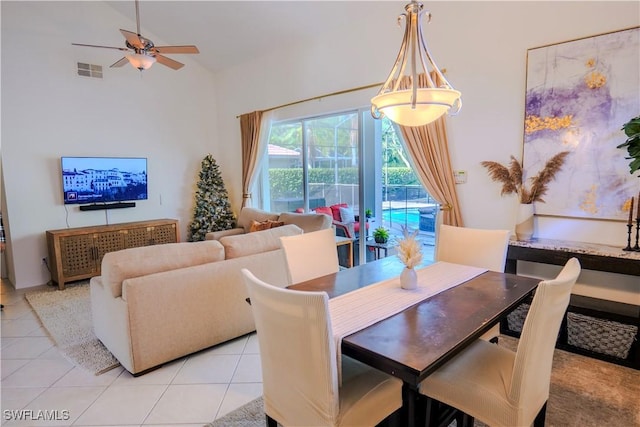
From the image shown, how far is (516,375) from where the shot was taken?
4.79 feet

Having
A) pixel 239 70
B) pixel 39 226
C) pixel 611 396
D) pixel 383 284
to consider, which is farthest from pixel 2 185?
pixel 611 396

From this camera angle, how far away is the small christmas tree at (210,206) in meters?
6.15

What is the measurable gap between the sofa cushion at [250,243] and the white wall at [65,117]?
3341 millimetres

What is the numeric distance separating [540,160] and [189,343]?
3.29 meters

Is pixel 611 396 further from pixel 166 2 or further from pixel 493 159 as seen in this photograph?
pixel 166 2

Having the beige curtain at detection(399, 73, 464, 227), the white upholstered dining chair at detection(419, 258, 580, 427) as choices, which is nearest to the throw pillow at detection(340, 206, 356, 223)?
the beige curtain at detection(399, 73, 464, 227)

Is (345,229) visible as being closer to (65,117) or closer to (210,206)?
(210,206)

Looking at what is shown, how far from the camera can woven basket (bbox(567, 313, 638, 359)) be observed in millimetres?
2611

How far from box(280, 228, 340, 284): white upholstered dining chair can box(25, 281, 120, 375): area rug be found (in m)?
1.61

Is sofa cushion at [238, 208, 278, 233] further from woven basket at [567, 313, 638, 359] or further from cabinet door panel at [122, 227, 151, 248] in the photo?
woven basket at [567, 313, 638, 359]

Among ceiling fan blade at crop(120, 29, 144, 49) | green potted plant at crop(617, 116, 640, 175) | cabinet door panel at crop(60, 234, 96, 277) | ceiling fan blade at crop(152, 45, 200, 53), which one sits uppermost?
ceiling fan blade at crop(152, 45, 200, 53)

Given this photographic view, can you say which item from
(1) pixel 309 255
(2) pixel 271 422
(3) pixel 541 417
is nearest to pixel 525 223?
(3) pixel 541 417

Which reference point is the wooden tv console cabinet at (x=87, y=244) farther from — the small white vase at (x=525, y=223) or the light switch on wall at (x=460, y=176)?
the small white vase at (x=525, y=223)

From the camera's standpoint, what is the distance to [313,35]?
4898 millimetres
